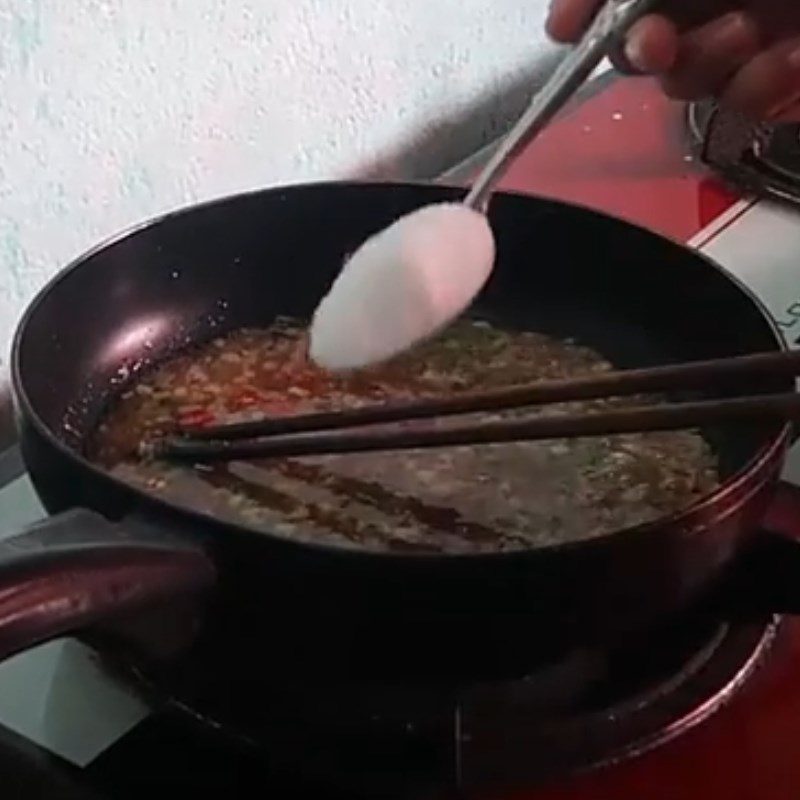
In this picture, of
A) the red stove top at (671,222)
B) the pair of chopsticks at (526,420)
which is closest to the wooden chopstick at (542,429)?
the pair of chopsticks at (526,420)

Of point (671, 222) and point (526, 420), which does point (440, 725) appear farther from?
point (671, 222)

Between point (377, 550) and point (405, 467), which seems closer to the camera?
point (377, 550)

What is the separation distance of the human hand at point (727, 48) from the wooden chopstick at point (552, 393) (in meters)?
0.15

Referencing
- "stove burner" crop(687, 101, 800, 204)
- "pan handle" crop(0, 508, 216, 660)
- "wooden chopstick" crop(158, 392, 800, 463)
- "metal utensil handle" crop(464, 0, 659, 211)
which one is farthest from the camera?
"stove burner" crop(687, 101, 800, 204)

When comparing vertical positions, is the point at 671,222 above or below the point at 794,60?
below

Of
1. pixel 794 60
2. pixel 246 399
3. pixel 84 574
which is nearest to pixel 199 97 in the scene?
pixel 246 399

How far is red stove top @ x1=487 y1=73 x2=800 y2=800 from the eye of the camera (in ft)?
1.89

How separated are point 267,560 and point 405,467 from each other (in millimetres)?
170

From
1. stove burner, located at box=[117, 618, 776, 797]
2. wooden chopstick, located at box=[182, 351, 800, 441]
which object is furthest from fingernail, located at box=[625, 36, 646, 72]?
stove burner, located at box=[117, 618, 776, 797]

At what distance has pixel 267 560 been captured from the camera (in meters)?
0.52

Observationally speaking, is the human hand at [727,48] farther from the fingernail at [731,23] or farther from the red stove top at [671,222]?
the red stove top at [671,222]

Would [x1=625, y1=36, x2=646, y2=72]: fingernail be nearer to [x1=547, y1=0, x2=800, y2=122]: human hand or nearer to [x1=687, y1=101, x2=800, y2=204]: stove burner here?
[x1=547, y1=0, x2=800, y2=122]: human hand

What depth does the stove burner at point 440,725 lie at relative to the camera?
568 millimetres

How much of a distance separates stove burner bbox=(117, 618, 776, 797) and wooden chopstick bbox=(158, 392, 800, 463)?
3.1 inches
